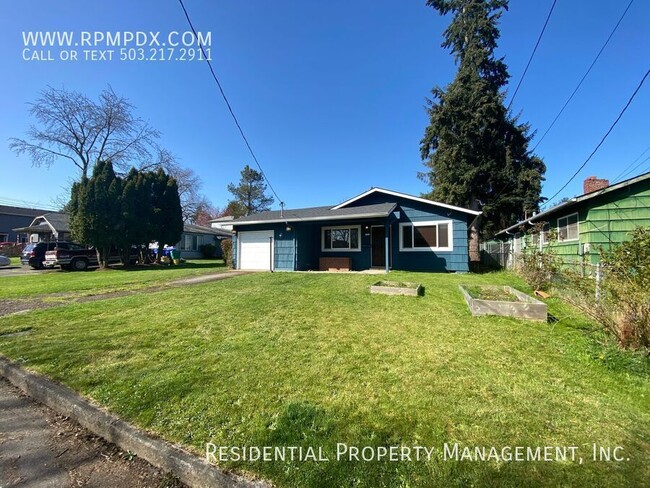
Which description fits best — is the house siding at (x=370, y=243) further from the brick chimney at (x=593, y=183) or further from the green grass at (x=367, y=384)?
the green grass at (x=367, y=384)

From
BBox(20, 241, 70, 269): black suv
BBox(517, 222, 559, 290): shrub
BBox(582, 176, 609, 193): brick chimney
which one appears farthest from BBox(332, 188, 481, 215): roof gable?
BBox(20, 241, 70, 269): black suv

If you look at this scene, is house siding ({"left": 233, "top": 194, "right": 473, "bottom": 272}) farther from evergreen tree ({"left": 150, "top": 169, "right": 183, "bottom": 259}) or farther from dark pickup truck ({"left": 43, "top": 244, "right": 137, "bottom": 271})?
dark pickup truck ({"left": 43, "top": 244, "right": 137, "bottom": 271})

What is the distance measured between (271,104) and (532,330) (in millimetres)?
13511

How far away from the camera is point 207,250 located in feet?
100

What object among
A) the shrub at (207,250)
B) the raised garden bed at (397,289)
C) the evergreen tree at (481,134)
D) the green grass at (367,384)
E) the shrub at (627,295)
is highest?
the evergreen tree at (481,134)

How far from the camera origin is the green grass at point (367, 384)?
6.51 feet

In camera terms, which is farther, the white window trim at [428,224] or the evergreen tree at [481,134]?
the evergreen tree at [481,134]

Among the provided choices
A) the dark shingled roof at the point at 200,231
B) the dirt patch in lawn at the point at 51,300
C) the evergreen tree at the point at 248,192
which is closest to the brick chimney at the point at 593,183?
the dirt patch in lawn at the point at 51,300

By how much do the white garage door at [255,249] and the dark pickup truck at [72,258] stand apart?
9716 millimetres

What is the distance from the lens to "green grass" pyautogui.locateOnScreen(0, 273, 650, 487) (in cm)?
198

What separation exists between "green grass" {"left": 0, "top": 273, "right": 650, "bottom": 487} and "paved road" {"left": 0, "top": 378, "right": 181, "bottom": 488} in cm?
27

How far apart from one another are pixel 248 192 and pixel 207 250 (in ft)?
59.0

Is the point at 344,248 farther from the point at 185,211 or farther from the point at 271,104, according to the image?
the point at 185,211

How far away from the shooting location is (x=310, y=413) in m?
2.52
